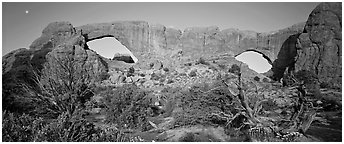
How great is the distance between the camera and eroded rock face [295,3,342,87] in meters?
22.6

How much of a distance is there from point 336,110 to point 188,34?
2842cm

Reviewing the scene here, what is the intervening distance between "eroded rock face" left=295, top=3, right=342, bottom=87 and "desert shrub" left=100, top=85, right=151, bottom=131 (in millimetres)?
16342

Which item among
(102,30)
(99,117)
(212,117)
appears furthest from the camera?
(102,30)

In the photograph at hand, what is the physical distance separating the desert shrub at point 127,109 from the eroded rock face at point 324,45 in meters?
16.3

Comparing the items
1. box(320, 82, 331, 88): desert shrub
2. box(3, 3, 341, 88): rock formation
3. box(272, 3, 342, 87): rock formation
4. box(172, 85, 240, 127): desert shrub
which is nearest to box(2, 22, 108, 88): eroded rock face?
box(3, 3, 341, 88): rock formation

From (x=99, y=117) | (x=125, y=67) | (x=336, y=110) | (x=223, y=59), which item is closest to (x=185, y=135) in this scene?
(x=99, y=117)

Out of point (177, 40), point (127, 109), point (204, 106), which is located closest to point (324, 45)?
point (204, 106)

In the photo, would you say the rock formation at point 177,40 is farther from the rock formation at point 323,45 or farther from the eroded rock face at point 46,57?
the rock formation at point 323,45

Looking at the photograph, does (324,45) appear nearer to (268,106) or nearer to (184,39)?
(268,106)

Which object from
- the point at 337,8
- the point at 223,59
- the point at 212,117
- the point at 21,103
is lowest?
the point at 223,59

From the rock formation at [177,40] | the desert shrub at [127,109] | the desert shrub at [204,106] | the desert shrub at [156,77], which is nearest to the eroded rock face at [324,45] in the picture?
the rock formation at [177,40]

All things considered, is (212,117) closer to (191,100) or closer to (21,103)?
(191,100)

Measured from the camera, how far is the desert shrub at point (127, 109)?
1188cm

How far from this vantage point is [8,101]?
39.2 ft
